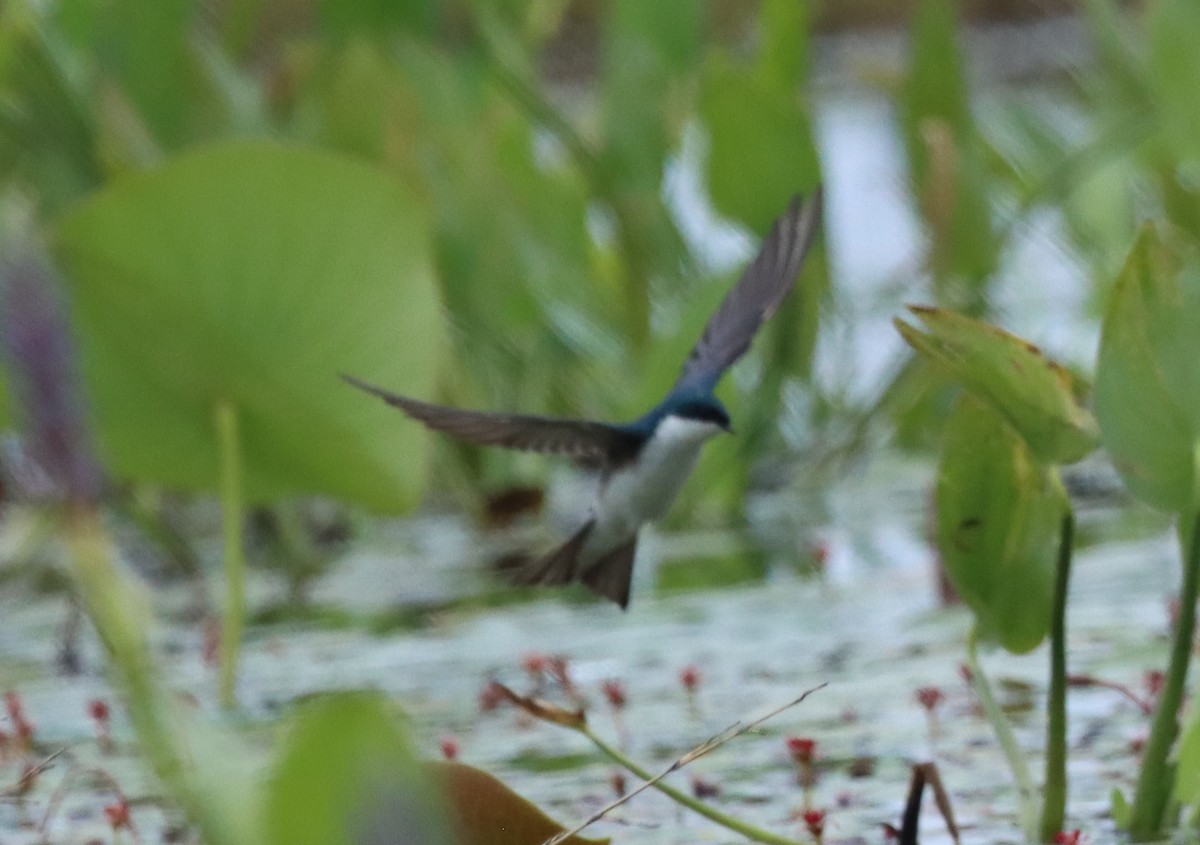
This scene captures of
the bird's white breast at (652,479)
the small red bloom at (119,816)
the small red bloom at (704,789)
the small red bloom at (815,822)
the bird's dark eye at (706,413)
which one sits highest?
the bird's dark eye at (706,413)

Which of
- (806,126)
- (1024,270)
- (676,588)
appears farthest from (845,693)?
(1024,270)

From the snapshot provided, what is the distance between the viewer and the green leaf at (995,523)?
35.6 inches

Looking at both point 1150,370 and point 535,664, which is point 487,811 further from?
point 535,664

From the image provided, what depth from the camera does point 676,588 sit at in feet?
6.18

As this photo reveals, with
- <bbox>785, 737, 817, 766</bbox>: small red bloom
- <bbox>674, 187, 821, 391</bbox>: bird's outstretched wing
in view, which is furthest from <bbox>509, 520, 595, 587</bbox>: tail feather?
<bbox>785, 737, 817, 766</bbox>: small red bloom

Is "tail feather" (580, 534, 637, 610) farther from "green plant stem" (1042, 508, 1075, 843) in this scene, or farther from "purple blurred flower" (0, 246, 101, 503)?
"purple blurred flower" (0, 246, 101, 503)

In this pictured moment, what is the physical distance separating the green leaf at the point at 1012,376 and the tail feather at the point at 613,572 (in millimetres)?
370

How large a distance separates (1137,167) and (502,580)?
5.21 ft

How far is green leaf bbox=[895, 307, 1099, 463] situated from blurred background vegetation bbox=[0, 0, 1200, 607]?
0.55 metres

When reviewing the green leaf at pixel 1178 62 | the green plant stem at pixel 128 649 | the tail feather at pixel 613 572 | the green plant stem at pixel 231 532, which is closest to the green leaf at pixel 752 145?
the green leaf at pixel 1178 62

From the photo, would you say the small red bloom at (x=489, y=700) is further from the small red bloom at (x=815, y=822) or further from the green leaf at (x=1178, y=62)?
the green leaf at (x=1178, y=62)

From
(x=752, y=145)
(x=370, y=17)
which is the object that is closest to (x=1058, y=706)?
(x=752, y=145)

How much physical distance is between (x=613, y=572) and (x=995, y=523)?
1.07 ft

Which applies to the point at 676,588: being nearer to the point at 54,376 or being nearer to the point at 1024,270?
the point at 54,376
